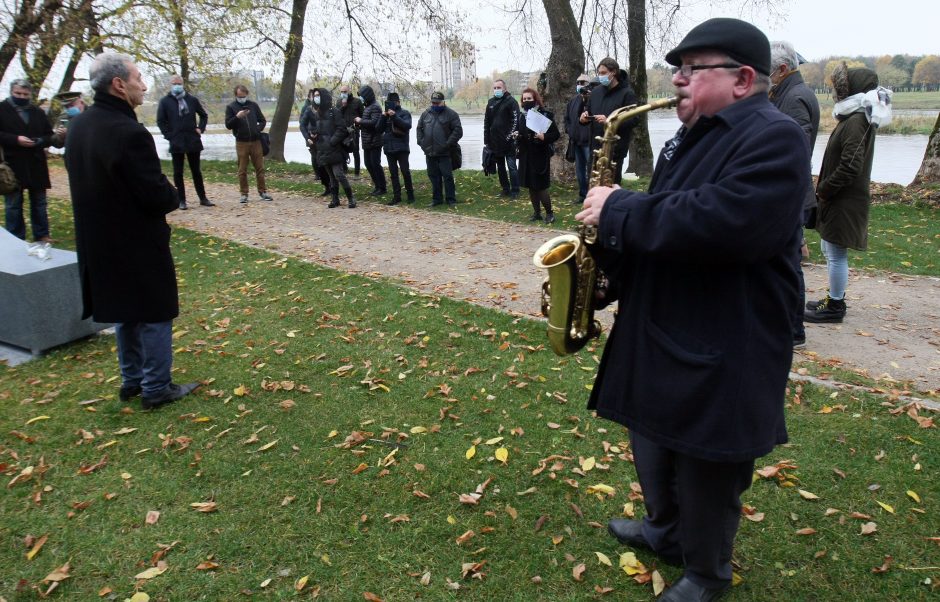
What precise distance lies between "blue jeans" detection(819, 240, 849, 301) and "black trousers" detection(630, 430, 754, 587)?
3.75 metres

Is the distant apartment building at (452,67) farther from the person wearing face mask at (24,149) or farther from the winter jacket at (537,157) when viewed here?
the person wearing face mask at (24,149)

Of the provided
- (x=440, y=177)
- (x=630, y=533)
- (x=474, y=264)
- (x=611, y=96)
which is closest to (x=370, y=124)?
(x=440, y=177)

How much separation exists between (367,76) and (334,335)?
46.9 feet

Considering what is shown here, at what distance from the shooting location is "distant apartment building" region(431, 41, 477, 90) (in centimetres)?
1716

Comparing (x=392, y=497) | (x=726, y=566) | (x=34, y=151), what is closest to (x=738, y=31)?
(x=726, y=566)

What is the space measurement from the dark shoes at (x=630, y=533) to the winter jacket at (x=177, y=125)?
10.5 metres

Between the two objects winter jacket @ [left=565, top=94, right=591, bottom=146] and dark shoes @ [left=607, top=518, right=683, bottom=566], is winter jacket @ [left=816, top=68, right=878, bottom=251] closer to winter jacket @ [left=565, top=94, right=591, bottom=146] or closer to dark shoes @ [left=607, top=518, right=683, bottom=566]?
dark shoes @ [left=607, top=518, right=683, bottom=566]

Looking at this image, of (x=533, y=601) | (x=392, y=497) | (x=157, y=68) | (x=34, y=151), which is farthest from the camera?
(x=157, y=68)

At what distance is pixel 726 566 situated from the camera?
2633 mm

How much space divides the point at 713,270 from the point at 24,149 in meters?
9.49

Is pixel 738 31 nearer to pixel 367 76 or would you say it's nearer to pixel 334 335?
pixel 334 335

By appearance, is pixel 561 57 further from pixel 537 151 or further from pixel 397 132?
pixel 537 151

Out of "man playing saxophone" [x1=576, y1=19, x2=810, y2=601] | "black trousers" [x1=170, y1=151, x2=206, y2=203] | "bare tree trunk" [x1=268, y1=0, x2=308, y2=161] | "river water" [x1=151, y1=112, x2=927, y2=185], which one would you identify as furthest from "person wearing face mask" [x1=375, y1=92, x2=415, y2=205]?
"man playing saxophone" [x1=576, y1=19, x2=810, y2=601]

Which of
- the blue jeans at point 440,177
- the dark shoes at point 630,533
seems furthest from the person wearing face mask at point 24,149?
the dark shoes at point 630,533
